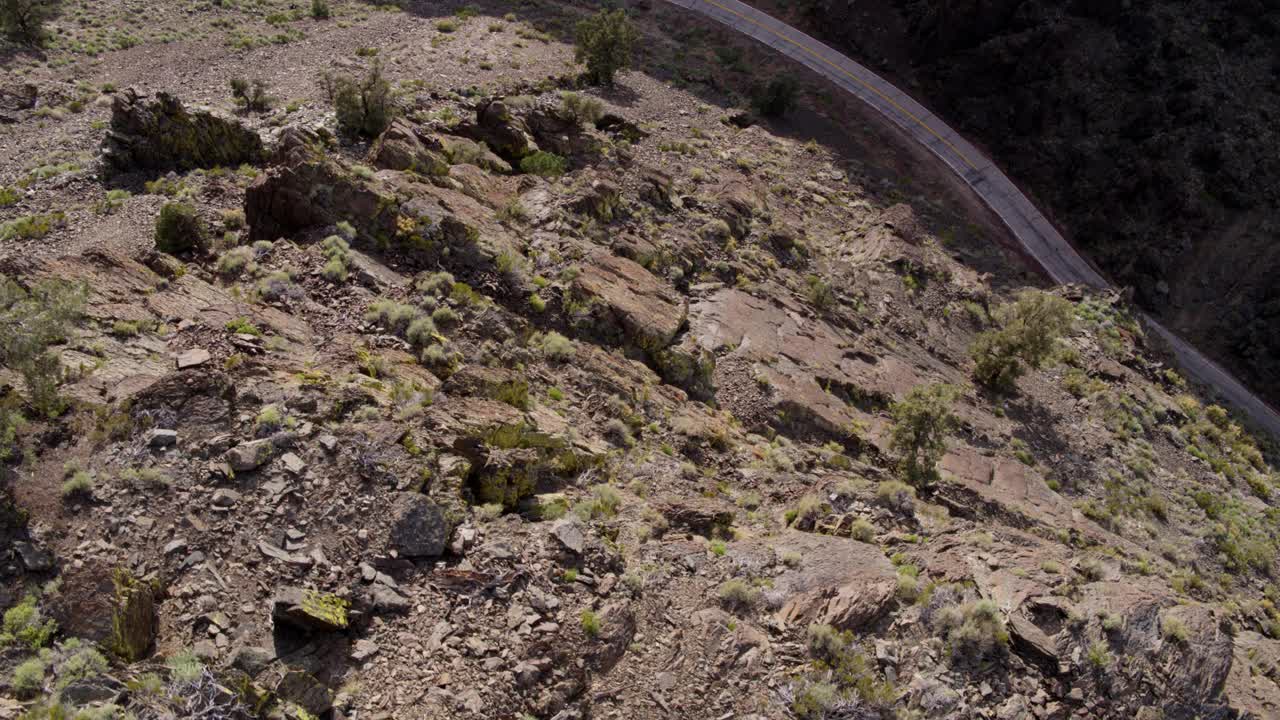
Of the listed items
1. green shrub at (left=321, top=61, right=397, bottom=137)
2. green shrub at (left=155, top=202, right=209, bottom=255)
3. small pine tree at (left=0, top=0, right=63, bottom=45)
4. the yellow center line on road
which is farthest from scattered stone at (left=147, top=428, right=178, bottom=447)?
the yellow center line on road

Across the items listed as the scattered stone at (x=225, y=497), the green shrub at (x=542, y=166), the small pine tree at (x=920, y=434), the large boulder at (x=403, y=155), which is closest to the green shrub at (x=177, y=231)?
the large boulder at (x=403, y=155)

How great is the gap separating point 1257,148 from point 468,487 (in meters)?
50.9

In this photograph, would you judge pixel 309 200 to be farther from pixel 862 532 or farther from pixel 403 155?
pixel 862 532

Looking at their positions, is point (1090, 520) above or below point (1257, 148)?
below

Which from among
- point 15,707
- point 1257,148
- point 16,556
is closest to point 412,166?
point 16,556

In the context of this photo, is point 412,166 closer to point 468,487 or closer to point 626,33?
point 468,487

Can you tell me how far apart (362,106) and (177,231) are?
33.0 ft

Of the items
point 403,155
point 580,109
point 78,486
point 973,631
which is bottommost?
point 78,486

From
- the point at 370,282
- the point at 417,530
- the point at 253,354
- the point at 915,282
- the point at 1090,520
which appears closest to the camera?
the point at 417,530

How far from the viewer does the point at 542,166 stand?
27.7 metres

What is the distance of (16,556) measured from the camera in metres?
10.4

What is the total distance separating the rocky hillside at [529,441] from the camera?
1118cm

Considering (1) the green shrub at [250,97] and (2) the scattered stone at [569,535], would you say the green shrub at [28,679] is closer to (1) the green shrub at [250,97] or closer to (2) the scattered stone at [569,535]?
(2) the scattered stone at [569,535]

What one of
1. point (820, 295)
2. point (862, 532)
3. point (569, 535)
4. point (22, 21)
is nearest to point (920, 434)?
point (862, 532)
